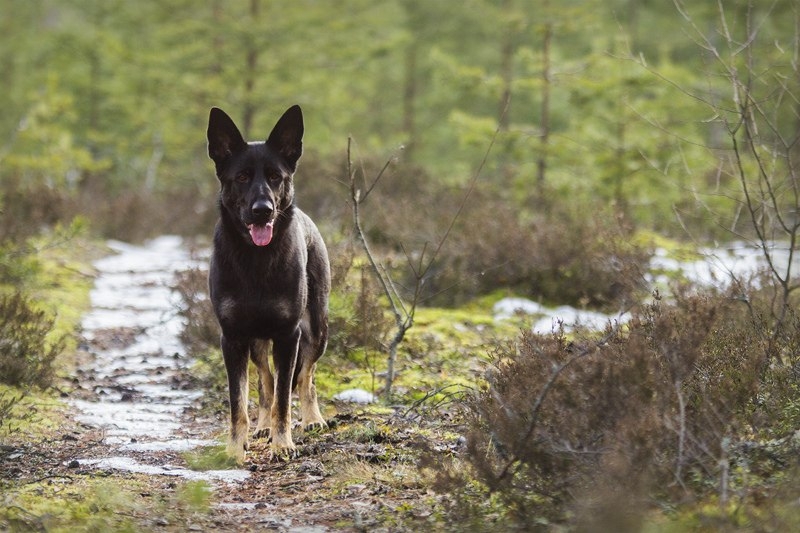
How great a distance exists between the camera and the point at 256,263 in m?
5.22

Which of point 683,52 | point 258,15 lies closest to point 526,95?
point 683,52

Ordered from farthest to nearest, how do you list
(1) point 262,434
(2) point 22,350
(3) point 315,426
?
1. (2) point 22,350
2. (3) point 315,426
3. (1) point 262,434

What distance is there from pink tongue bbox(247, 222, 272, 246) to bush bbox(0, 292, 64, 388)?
8.10ft

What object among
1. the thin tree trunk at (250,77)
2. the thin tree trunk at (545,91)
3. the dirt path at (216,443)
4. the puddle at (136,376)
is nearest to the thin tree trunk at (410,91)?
the thin tree trunk at (250,77)

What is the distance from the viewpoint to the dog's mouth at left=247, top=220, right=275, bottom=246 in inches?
201

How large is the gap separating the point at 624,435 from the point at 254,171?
2.85 m

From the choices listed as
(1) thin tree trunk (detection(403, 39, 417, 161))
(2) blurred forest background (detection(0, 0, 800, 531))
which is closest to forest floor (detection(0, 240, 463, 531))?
(2) blurred forest background (detection(0, 0, 800, 531))

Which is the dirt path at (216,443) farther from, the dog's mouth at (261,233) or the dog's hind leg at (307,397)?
the dog's mouth at (261,233)

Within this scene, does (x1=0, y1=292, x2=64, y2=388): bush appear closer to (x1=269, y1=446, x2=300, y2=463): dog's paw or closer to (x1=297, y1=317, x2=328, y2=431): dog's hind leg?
(x1=297, y1=317, x2=328, y2=431): dog's hind leg

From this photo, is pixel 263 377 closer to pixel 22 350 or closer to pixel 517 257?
pixel 22 350

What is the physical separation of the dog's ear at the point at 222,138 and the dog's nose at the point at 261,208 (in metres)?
0.54

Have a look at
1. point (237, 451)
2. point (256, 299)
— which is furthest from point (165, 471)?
point (256, 299)

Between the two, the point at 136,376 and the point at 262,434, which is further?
the point at 136,376

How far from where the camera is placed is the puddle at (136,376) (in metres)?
5.27
